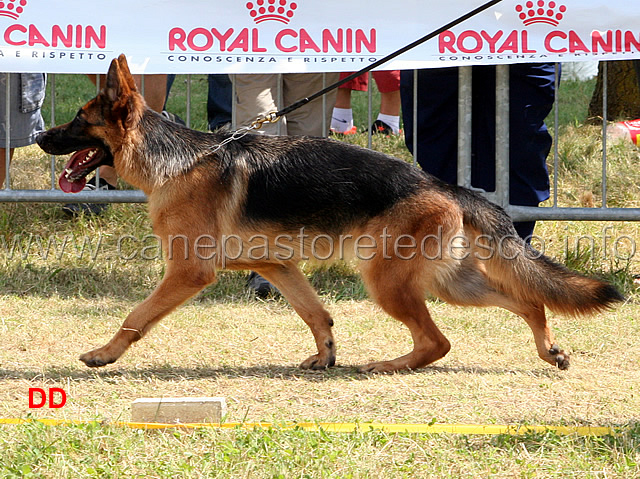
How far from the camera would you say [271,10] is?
559cm

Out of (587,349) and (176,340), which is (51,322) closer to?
(176,340)

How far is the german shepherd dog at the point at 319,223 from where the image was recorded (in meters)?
4.06

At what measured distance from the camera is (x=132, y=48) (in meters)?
5.56

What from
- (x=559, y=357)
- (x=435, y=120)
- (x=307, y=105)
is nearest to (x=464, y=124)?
(x=435, y=120)

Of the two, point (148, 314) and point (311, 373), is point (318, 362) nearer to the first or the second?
Answer: point (311, 373)

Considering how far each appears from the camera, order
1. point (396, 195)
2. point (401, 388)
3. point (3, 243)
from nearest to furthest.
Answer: point (401, 388)
point (396, 195)
point (3, 243)

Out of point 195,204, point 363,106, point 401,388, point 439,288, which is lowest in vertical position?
point 401,388

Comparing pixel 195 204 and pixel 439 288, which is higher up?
pixel 195 204

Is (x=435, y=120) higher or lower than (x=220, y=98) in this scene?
lower

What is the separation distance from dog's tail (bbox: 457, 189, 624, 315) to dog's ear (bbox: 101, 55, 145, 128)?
5.48 ft

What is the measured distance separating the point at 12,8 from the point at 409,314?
10.8 feet

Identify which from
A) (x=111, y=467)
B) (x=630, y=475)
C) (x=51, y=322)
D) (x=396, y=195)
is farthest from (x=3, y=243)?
(x=630, y=475)

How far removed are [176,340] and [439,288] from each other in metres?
1.56

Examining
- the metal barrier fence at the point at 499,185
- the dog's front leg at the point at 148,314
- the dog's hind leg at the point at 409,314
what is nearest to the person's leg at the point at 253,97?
the metal barrier fence at the point at 499,185
